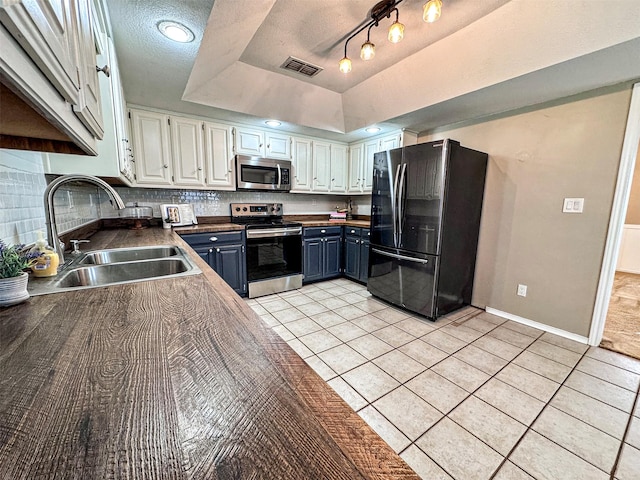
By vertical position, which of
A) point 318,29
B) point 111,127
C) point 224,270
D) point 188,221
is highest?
point 318,29

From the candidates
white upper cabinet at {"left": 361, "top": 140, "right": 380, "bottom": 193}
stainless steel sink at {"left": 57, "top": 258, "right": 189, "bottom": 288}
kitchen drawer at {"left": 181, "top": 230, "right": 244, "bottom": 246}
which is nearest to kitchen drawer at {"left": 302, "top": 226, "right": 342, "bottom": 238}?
white upper cabinet at {"left": 361, "top": 140, "right": 380, "bottom": 193}

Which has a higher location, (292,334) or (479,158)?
(479,158)

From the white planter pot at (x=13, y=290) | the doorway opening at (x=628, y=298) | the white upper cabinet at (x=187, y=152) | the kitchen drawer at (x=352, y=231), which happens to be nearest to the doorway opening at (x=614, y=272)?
the doorway opening at (x=628, y=298)

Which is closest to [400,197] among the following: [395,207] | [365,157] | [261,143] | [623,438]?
[395,207]

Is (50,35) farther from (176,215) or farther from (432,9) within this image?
(176,215)

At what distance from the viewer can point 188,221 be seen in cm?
301

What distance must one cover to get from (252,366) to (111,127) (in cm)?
169

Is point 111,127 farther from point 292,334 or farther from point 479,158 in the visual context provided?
point 479,158

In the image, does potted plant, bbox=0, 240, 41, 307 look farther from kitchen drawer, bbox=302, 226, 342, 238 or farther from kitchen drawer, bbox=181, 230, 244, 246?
kitchen drawer, bbox=302, 226, 342, 238

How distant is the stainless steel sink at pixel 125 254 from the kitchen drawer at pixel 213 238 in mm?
1019

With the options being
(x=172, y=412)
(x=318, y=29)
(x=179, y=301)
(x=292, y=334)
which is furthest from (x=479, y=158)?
(x=172, y=412)

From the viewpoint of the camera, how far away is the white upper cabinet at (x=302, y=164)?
3.64 meters

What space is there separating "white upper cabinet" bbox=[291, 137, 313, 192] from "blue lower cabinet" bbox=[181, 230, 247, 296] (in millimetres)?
1156

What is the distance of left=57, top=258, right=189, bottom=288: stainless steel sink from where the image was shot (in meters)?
1.18
